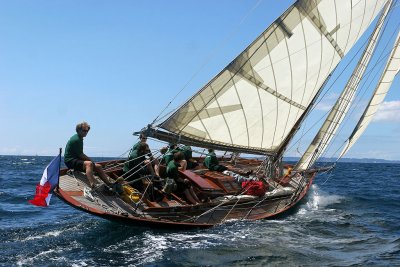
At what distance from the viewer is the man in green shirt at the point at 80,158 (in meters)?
12.3

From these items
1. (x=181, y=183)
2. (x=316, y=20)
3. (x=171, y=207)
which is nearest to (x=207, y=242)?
(x=171, y=207)

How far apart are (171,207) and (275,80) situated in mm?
5804

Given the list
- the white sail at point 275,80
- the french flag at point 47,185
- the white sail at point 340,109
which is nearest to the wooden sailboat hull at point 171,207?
the french flag at point 47,185

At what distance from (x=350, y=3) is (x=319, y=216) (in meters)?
7.32

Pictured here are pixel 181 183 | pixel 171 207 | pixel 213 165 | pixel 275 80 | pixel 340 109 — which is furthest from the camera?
pixel 340 109

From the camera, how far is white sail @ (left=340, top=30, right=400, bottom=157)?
18453mm

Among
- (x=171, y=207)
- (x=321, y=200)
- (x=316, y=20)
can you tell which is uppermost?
(x=316, y=20)

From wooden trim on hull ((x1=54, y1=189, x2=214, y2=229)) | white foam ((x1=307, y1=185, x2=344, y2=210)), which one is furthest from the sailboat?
white foam ((x1=307, y1=185, x2=344, y2=210))

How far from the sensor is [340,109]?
20.0 m

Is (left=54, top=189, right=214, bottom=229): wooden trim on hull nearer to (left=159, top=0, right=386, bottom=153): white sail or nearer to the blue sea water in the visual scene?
the blue sea water

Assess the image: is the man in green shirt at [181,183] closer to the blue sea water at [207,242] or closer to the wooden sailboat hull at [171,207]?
the wooden sailboat hull at [171,207]

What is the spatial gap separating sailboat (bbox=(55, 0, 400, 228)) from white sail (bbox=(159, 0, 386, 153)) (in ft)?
0.11

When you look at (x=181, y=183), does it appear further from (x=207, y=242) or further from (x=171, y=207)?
(x=207, y=242)

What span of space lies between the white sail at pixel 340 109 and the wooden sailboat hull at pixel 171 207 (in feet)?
15.9
